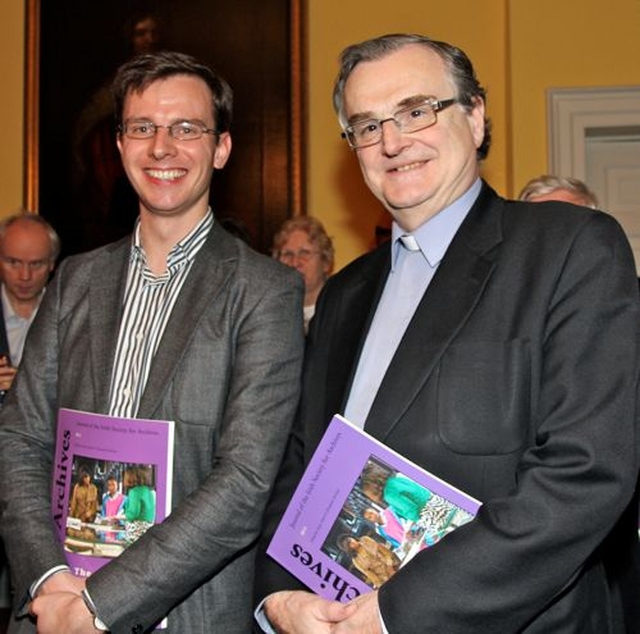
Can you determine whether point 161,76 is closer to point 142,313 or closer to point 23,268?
point 142,313

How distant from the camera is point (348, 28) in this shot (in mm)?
5984

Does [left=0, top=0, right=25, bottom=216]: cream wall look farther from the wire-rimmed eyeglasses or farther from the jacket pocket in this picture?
the jacket pocket

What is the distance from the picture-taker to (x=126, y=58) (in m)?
6.15

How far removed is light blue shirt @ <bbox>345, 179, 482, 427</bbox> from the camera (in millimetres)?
2066

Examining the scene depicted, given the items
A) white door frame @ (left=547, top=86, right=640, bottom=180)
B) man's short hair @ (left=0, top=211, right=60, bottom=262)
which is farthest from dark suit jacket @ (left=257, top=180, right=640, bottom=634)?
white door frame @ (left=547, top=86, right=640, bottom=180)

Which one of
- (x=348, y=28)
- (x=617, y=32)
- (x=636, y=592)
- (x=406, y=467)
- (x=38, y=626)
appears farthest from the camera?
(x=348, y=28)

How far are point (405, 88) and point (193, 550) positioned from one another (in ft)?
3.48

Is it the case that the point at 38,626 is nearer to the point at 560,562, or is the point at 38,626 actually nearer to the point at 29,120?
the point at 560,562

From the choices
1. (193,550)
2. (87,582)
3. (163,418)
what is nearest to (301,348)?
(163,418)

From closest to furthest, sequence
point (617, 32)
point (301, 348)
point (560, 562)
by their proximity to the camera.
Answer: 1. point (560, 562)
2. point (301, 348)
3. point (617, 32)

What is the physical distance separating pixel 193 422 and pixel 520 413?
766 mm

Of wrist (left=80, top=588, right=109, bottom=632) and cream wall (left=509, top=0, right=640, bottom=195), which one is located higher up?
cream wall (left=509, top=0, right=640, bottom=195)

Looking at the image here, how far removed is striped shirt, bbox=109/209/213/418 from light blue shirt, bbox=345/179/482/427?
53cm

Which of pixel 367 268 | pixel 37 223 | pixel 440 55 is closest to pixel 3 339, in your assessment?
pixel 37 223
